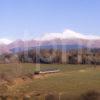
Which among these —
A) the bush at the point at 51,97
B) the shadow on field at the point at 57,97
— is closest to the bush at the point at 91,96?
the shadow on field at the point at 57,97

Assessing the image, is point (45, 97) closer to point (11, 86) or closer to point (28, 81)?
point (11, 86)

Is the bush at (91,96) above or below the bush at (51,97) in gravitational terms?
above

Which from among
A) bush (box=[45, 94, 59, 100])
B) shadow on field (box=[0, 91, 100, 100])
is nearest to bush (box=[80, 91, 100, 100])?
shadow on field (box=[0, 91, 100, 100])

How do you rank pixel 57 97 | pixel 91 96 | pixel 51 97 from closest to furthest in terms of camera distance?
pixel 91 96 → pixel 51 97 → pixel 57 97

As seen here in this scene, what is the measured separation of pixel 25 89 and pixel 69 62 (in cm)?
2784

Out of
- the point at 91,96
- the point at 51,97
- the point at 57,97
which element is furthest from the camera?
the point at 57,97

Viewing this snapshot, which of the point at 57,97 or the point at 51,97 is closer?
the point at 51,97

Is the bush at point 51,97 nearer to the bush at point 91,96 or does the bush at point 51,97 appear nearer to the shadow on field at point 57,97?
the shadow on field at point 57,97

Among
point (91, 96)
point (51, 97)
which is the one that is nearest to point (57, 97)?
point (51, 97)

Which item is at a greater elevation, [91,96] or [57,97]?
[91,96]

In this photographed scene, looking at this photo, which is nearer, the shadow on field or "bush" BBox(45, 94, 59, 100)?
the shadow on field

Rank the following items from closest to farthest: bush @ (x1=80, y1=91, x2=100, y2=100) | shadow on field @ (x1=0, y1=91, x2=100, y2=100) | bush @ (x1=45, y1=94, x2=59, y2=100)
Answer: bush @ (x1=80, y1=91, x2=100, y2=100)
shadow on field @ (x1=0, y1=91, x2=100, y2=100)
bush @ (x1=45, y1=94, x2=59, y2=100)

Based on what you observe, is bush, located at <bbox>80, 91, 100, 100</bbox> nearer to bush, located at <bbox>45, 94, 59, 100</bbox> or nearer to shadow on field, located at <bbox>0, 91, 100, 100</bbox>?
shadow on field, located at <bbox>0, 91, 100, 100</bbox>

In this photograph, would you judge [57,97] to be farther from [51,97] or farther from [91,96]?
[91,96]
